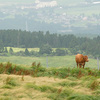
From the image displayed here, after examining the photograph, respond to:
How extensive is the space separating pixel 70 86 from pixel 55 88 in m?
0.83

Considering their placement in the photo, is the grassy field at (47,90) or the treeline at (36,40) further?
the treeline at (36,40)

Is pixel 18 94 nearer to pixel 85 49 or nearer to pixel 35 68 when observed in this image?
pixel 35 68

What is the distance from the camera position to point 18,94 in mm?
7434

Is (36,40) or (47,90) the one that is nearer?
(47,90)

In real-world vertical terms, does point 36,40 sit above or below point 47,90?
above

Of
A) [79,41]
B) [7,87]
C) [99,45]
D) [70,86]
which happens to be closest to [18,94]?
[7,87]

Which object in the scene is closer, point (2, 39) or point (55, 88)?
point (55, 88)

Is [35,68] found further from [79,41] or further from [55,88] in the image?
[79,41]

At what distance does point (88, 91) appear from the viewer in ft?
26.6

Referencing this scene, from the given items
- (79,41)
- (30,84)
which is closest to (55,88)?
(30,84)

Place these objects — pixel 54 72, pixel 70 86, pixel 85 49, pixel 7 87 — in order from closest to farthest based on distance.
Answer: pixel 7 87 → pixel 70 86 → pixel 54 72 → pixel 85 49

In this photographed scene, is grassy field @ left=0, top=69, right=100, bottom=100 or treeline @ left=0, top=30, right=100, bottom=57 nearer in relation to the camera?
grassy field @ left=0, top=69, right=100, bottom=100

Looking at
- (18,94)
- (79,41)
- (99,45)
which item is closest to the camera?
(18,94)

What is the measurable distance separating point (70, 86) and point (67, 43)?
10850 centimetres
